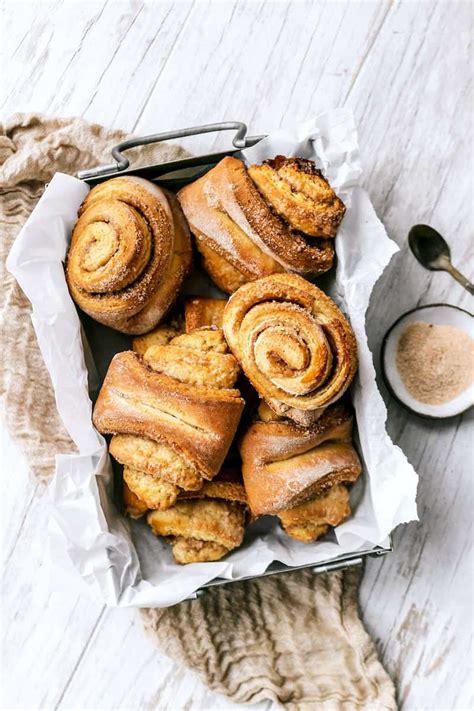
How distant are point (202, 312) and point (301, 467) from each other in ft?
1.47

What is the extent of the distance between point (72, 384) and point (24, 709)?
0.95 m

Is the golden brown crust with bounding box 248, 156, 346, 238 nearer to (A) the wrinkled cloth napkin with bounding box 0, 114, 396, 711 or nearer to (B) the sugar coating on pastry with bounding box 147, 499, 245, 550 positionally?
(A) the wrinkled cloth napkin with bounding box 0, 114, 396, 711

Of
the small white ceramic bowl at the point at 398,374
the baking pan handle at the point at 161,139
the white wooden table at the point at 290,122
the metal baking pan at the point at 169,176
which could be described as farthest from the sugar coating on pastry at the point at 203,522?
the baking pan handle at the point at 161,139

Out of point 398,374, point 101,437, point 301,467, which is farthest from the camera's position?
point 398,374

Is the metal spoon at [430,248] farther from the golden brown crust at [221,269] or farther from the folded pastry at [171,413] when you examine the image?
the folded pastry at [171,413]

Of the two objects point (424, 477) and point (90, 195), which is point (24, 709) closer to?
point (424, 477)

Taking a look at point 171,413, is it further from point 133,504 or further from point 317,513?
point 317,513

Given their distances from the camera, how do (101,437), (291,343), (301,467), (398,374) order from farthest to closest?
(398,374) < (101,437) < (301,467) < (291,343)

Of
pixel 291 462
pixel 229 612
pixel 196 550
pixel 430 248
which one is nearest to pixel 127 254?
pixel 291 462

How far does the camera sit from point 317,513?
1827 mm

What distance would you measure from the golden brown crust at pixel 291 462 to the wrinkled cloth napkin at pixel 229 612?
0.42 m

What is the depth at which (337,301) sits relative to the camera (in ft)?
6.17

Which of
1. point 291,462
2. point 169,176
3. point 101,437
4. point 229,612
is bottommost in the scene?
point 229,612

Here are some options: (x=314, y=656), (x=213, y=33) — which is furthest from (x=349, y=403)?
(x=213, y=33)
